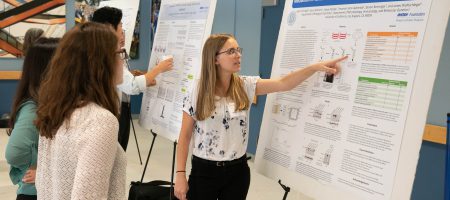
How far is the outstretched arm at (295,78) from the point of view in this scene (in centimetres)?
180

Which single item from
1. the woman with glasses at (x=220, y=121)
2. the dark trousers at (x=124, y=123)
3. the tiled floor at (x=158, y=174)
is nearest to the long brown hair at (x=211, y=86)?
the woman with glasses at (x=220, y=121)

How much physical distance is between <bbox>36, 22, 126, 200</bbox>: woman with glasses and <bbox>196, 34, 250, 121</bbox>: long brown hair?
691mm

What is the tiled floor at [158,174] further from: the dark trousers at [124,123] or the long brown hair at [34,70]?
the long brown hair at [34,70]

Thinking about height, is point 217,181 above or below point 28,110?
below

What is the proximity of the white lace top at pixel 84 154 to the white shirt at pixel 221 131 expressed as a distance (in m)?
0.71

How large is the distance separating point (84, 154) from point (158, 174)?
318 cm

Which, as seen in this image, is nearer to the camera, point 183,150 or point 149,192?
point 183,150

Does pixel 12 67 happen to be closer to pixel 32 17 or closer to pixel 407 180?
pixel 32 17

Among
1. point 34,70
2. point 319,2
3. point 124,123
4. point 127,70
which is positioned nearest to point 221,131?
point 319,2

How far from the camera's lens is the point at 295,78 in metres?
1.92

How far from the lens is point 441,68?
2941 millimetres

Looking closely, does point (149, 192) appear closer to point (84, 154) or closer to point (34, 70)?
point (34, 70)

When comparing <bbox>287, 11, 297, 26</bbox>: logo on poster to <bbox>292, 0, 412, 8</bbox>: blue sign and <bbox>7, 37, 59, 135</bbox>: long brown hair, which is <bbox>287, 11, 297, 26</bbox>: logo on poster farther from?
<bbox>7, 37, 59, 135</bbox>: long brown hair

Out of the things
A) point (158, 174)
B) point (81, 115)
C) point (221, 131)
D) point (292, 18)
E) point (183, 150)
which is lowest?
point (158, 174)
